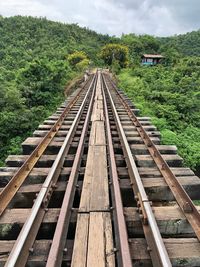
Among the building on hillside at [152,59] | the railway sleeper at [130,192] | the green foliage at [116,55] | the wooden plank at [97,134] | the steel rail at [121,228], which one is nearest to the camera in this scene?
the steel rail at [121,228]

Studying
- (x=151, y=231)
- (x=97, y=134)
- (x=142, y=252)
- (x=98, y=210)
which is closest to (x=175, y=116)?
(x=97, y=134)

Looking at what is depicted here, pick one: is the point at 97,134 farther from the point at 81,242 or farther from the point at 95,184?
the point at 81,242

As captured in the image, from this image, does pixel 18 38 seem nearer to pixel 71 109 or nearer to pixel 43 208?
pixel 71 109

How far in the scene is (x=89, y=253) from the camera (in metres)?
2.85

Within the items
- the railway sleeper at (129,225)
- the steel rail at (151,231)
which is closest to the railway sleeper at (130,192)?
the steel rail at (151,231)

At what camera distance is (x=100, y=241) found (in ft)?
10.0

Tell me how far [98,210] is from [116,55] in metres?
53.2

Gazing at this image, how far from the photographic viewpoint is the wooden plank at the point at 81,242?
9.00 feet

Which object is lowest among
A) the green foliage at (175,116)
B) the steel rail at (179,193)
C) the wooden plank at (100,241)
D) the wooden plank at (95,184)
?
the green foliage at (175,116)

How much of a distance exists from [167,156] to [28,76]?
547 inches

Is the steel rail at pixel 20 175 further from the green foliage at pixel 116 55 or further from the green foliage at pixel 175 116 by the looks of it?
the green foliage at pixel 116 55

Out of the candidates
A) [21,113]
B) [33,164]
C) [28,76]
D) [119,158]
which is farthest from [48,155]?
[28,76]

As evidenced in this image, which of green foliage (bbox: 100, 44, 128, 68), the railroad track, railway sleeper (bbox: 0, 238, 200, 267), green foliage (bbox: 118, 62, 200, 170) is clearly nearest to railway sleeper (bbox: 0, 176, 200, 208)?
the railroad track

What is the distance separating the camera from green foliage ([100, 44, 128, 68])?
52.3 m
